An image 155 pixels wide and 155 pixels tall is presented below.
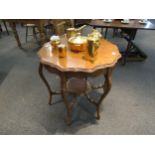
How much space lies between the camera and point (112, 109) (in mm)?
1708

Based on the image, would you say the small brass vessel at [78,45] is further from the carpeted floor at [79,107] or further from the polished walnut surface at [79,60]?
the carpeted floor at [79,107]

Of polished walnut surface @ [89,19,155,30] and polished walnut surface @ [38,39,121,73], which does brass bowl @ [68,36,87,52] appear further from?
polished walnut surface @ [89,19,155,30]

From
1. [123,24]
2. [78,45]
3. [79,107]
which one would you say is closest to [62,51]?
[78,45]

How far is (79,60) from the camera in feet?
3.94

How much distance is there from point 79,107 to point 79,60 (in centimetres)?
73

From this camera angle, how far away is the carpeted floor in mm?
1515

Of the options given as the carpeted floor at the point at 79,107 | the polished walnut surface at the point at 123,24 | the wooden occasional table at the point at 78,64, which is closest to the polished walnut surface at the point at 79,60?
the wooden occasional table at the point at 78,64

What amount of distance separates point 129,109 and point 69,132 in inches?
28.9

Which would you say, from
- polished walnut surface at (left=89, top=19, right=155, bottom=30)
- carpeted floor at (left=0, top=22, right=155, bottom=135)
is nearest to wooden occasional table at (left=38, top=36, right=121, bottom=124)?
carpeted floor at (left=0, top=22, right=155, bottom=135)

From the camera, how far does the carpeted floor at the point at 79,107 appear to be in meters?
1.51

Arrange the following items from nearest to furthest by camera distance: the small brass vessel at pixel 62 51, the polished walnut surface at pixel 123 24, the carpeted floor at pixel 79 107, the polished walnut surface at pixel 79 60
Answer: the polished walnut surface at pixel 79 60 < the small brass vessel at pixel 62 51 < the carpeted floor at pixel 79 107 < the polished walnut surface at pixel 123 24

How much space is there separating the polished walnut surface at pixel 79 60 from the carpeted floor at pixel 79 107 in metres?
0.70

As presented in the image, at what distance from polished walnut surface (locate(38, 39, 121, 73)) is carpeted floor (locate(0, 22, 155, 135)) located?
0.70 meters
